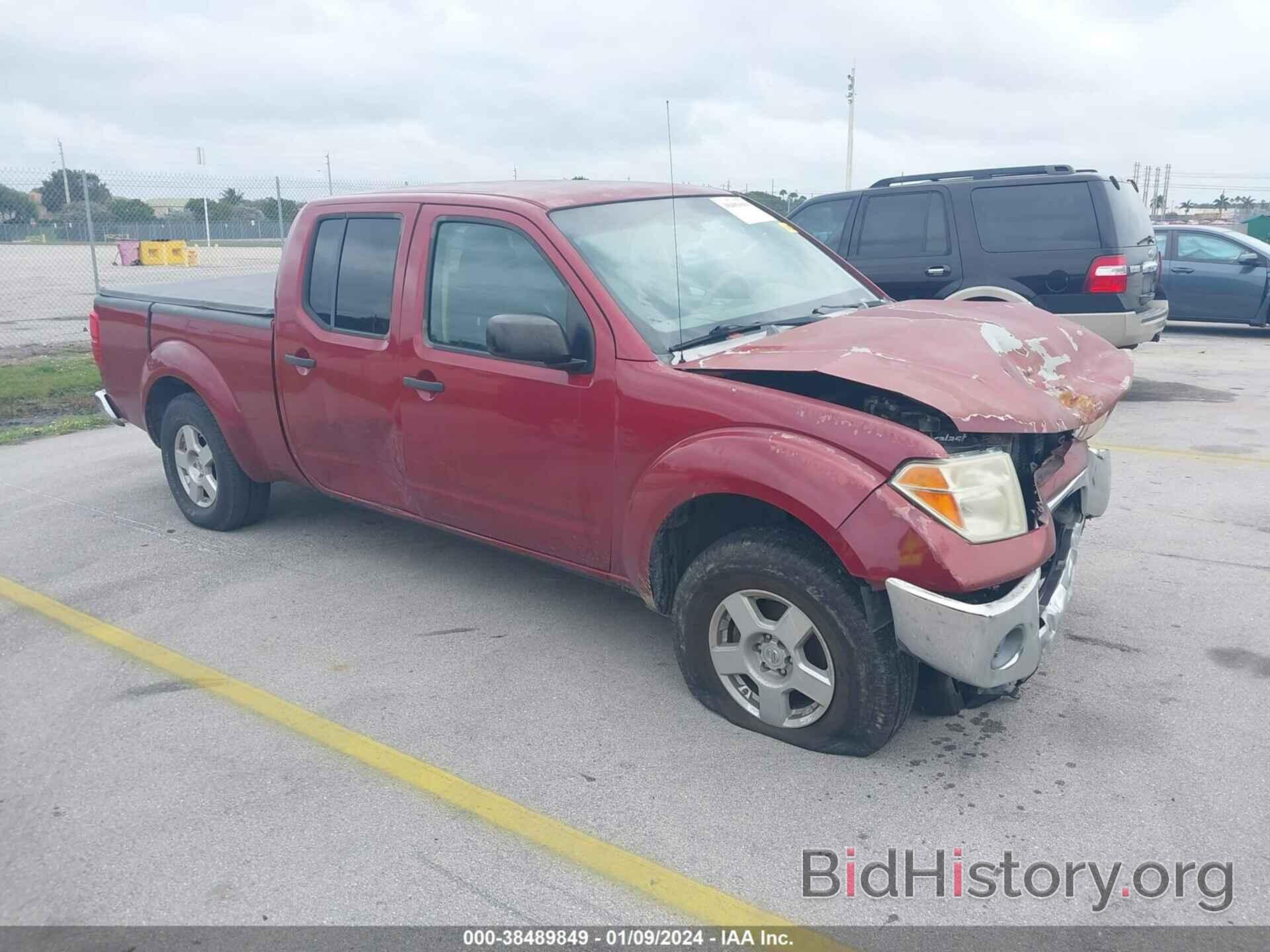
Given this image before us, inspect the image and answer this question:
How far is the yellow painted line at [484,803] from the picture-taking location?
2760 mm

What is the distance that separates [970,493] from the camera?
124 inches

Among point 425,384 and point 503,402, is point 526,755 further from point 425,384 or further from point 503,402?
point 425,384

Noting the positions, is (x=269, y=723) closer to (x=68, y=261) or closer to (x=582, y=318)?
(x=582, y=318)

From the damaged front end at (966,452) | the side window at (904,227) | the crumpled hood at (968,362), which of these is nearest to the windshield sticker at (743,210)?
the crumpled hood at (968,362)

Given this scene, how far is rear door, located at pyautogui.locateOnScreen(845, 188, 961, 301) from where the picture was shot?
8.84 meters

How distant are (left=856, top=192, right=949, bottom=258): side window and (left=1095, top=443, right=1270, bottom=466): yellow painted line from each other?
2329mm

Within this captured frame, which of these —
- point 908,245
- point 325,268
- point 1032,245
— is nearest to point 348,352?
point 325,268

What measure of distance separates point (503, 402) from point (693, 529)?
93 centimetres

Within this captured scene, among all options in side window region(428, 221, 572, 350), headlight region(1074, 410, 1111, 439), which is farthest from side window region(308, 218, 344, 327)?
headlight region(1074, 410, 1111, 439)

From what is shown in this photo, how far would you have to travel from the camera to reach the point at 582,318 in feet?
12.8

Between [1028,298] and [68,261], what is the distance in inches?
1291

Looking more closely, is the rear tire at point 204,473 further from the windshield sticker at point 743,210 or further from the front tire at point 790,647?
the front tire at point 790,647

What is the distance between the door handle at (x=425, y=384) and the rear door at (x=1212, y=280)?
→ 1278 cm

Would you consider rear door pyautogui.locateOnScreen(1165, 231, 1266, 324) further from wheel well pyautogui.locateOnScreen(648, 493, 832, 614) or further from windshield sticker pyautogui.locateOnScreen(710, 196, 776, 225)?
wheel well pyautogui.locateOnScreen(648, 493, 832, 614)
